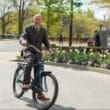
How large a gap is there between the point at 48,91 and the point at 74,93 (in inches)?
110

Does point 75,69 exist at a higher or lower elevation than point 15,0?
lower

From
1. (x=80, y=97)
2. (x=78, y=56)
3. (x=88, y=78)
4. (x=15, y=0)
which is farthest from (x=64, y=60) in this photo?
(x=15, y=0)

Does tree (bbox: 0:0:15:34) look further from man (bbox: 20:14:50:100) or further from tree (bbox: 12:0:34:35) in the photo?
man (bbox: 20:14:50:100)

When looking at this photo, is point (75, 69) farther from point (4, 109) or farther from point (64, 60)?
point (4, 109)

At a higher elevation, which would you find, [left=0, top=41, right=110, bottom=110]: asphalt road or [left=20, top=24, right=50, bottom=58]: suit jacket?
[left=20, top=24, right=50, bottom=58]: suit jacket

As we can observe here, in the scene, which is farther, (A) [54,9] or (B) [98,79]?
(A) [54,9]

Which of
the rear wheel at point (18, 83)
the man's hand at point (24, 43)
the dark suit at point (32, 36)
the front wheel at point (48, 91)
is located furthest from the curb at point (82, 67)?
the front wheel at point (48, 91)

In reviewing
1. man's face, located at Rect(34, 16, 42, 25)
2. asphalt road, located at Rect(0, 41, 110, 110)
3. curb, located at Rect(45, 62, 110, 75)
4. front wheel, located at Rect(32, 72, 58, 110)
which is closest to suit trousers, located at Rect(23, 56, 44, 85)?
front wheel, located at Rect(32, 72, 58, 110)

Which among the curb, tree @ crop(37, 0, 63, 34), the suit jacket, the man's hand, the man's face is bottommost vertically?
the curb

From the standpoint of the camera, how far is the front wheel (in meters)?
9.82

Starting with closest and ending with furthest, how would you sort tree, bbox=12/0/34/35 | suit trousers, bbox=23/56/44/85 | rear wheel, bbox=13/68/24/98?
suit trousers, bbox=23/56/44/85 < rear wheel, bbox=13/68/24/98 < tree, bbox=12/0/34/35

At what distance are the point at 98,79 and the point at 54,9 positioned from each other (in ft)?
64.9

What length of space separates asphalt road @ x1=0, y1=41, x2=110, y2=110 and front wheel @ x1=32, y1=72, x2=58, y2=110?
0.21 meters

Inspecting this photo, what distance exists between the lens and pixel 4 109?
32.9 feet
